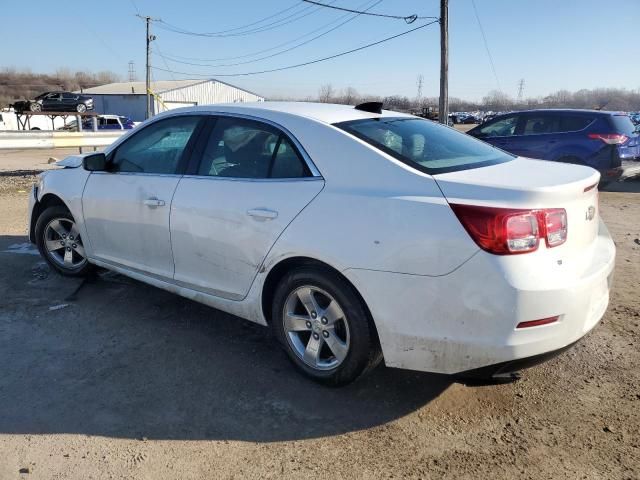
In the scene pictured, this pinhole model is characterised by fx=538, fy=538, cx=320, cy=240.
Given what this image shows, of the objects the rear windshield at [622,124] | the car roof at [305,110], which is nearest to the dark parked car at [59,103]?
the rear windshield at [622,124]

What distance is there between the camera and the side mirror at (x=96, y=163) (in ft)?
14.0

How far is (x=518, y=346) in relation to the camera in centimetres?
252

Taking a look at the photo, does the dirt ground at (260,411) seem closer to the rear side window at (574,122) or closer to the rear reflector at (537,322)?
the rear reflector at (537,322)

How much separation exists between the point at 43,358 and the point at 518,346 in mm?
2942

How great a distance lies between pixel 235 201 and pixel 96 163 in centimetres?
160

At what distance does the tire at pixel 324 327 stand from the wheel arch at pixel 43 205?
2655 mm

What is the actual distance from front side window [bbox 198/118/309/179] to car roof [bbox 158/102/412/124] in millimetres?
100

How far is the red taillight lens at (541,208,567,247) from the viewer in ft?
8.34

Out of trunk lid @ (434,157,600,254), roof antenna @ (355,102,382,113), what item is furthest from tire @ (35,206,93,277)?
trunk lid @ (434,157,600,254)

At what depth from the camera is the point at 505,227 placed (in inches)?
96.8

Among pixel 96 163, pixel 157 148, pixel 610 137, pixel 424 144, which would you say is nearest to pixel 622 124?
pixel 610 137

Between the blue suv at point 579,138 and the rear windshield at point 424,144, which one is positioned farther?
the blue suv at point 579,138

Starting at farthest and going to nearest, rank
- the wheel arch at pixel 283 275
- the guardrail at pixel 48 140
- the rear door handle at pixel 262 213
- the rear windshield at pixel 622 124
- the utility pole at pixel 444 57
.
A: the utility pole at pixel 444 57, the guardrail at pixel 48 140, the rear windshield at pixel 622 124, the rear door handle at pixel 262 213, the wheel arch at pixel 283 275

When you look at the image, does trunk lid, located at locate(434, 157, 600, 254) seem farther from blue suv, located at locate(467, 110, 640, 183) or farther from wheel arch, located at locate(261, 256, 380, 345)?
blue suv, located at locate(467, 110, 640, 183)
